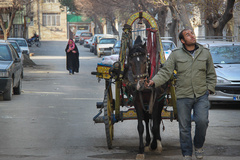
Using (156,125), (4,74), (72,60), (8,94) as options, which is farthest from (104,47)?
(156,125)

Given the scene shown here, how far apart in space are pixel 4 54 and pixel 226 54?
658 centimetres

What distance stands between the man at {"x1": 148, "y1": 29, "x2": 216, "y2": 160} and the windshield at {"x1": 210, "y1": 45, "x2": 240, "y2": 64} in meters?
7.32

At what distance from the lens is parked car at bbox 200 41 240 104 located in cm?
1254

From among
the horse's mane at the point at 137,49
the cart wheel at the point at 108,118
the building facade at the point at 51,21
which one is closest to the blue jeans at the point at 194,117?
the horse's mane at the point at 137,49

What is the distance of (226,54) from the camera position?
46.7 ft

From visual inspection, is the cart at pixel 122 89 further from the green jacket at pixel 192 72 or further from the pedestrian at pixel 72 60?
the pedestrian at pixel 72 60

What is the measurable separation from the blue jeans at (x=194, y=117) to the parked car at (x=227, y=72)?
599 centimetres

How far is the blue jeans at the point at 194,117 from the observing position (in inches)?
259

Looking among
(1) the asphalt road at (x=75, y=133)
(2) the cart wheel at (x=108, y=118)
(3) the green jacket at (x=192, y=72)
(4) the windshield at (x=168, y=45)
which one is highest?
(4) the windshield at (x=168, y=45)

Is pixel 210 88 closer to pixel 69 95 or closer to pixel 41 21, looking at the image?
pixel 69 95

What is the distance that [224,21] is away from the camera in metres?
24.6

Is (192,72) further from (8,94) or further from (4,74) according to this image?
(8,94)

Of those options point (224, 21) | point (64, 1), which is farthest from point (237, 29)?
point (64, 1)

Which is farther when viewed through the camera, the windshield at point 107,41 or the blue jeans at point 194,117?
the windshield at point 107,41
